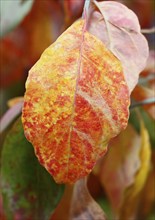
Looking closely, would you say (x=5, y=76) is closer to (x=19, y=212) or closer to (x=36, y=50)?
(x=36, y=50)

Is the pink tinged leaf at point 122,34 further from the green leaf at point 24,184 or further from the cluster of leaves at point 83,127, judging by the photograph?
the green leaf at point 24,184

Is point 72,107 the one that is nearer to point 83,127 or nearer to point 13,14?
point 83,127

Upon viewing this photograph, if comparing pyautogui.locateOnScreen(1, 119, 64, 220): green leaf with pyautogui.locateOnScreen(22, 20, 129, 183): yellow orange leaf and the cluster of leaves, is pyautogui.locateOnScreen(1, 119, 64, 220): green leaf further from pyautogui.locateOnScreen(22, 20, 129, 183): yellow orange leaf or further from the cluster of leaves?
pyautogui.locateOnScreen(22, 20, 129, 183): yellow orange leaf

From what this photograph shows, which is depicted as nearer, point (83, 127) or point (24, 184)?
point (83, 127)

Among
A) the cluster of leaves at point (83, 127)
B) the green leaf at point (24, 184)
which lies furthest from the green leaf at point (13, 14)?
the green leaf at point (24, 184)

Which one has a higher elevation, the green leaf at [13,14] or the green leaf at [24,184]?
the green leaf at [13,14]

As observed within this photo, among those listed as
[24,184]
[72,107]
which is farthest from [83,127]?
[24,184]

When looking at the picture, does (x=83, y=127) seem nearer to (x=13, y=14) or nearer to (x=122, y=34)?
(x=122, y=34)
